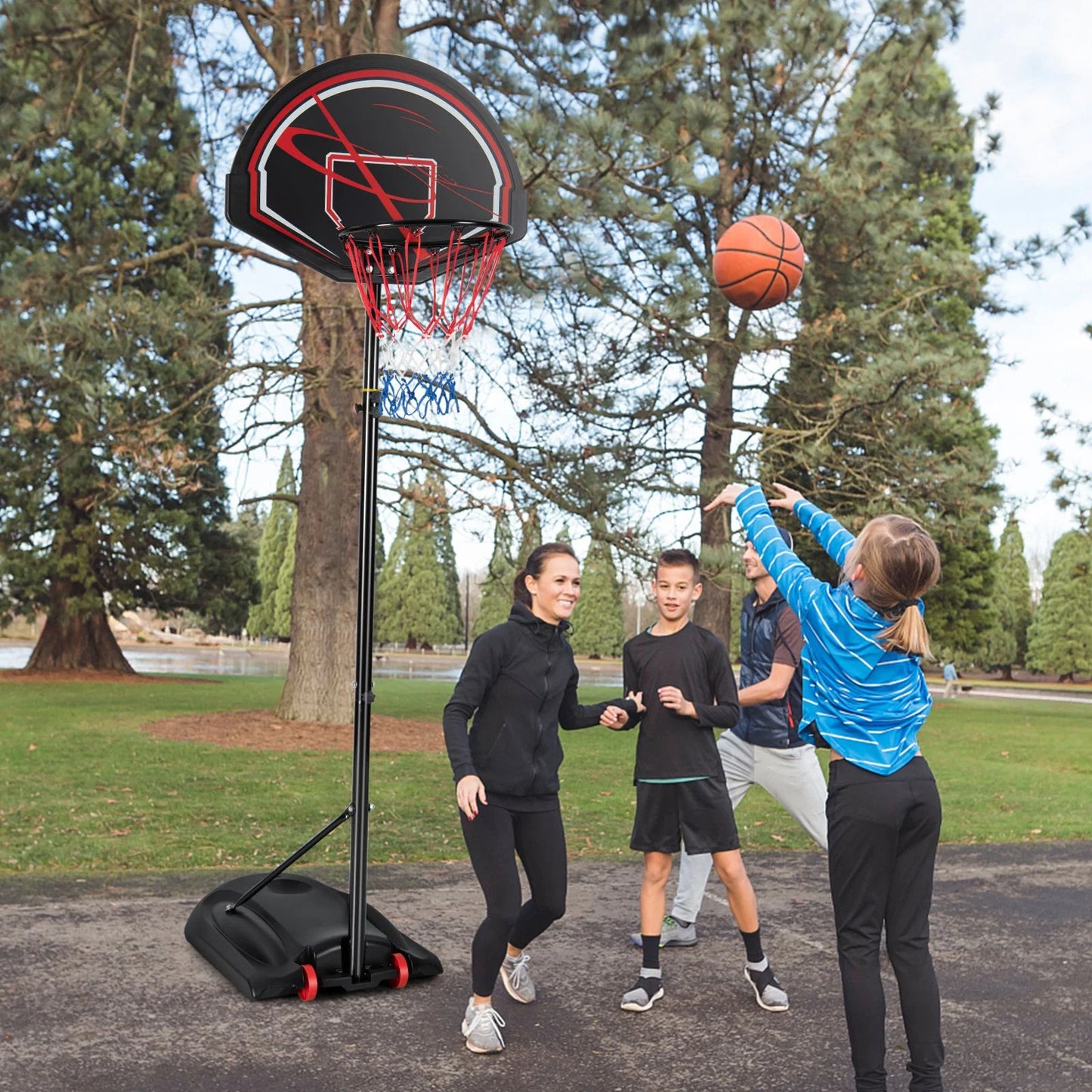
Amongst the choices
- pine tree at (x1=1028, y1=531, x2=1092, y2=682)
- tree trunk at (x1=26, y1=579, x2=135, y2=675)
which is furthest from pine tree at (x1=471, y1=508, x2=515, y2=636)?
pine tree at (x1=1028, y1=531, x2=1092, y2=682)

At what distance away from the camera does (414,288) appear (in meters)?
5.96

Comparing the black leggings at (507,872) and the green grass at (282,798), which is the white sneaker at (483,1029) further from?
the green grass at (282,798)

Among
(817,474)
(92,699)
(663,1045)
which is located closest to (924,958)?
(663,1045)

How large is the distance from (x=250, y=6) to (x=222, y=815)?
1092 cm

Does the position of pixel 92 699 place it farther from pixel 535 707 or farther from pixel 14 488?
pixel 535 707

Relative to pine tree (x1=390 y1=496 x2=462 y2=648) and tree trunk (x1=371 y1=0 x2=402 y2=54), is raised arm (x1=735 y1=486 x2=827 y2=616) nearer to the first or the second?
tree trunk (x1=371 y1=0 x2=402 y2=54)

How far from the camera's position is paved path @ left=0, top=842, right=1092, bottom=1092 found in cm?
401

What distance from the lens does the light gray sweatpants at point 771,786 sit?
5684mm

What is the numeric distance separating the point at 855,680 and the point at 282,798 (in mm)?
7717

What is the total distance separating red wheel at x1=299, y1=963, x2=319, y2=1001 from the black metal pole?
6.5 inches

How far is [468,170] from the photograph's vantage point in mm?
5480

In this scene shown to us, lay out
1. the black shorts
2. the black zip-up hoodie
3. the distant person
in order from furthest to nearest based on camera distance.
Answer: the distant person → the black shorts → the black zip-up hoodie

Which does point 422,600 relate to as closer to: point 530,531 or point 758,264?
point 530,531

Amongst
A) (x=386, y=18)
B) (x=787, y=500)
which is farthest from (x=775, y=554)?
(x=386, y=18)
